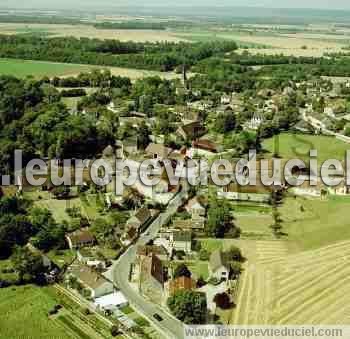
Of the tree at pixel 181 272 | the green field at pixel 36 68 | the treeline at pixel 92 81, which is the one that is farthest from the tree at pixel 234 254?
the green field at pixel 36 68

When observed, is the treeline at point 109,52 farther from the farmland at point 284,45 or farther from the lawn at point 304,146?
the lawn at point 304,146

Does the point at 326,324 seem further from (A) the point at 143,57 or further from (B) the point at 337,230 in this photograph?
(A) the point at 143,57

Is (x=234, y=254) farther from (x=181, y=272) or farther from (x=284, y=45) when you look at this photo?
(x=284, y=45)

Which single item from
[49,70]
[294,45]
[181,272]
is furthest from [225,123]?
[294,45]

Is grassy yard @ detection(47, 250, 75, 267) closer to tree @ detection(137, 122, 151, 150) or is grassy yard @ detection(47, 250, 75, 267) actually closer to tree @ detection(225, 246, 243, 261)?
tree @ detection(225, 246, 243, 261)

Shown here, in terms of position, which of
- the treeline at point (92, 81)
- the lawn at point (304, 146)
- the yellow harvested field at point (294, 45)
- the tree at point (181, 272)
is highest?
the yellow harvested field at point (294, 45)
